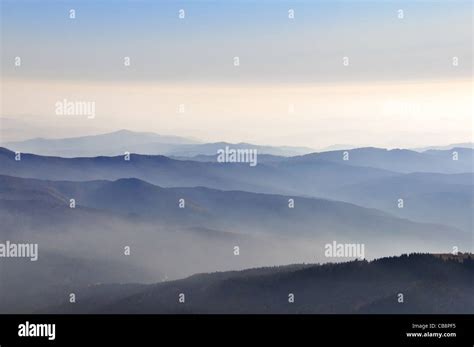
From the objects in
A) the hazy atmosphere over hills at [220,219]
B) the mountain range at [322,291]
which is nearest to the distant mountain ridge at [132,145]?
the hazy atmosphere over hills at [220,219]

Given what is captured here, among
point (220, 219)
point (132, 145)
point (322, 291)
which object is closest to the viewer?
point (322, 291)

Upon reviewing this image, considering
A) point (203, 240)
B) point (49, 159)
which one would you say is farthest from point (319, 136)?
point (49, 159)

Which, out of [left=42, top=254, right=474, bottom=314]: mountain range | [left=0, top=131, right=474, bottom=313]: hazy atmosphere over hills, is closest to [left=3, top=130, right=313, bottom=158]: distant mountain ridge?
[left=0, top=131, right=474, bottom=313]: hazy atmosphere over hills

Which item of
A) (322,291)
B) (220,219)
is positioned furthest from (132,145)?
(322,291)

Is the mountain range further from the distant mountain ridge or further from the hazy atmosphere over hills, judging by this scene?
the distant mountain ridge

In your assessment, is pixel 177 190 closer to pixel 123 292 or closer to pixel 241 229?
pixel 241 229

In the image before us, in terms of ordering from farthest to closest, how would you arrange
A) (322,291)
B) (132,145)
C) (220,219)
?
(220,219) < (132,145) < (322,291)

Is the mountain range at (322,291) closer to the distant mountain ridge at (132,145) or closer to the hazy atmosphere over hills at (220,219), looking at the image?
the hazy atmosphere over hills at (220,219)

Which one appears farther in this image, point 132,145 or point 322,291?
point 132,145

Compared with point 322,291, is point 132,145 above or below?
above

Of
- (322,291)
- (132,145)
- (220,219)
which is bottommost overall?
(322,291)

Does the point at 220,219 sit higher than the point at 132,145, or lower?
lower

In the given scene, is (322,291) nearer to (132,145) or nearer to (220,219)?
(132,145)
